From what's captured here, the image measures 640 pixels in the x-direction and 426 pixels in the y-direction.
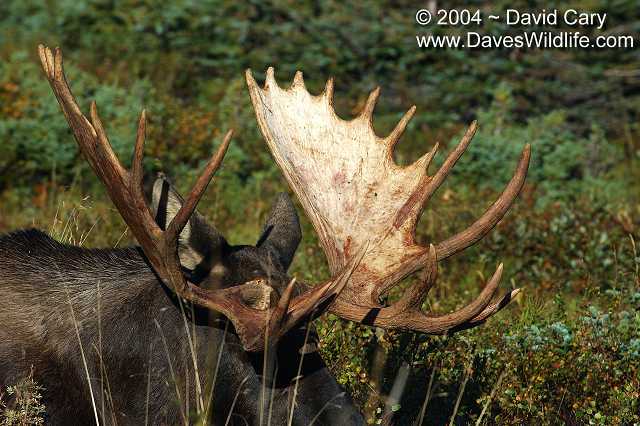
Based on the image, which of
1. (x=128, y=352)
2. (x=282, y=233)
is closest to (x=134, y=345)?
(x=128, y=352)

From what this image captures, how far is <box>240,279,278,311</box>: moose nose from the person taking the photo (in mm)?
3990

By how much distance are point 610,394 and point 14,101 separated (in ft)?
21.9

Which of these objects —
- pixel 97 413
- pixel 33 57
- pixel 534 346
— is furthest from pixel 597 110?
pixel 97 413

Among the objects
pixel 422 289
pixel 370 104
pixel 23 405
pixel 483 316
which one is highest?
pixel 370 104

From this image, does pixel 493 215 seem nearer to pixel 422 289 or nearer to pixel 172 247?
pixel 422 289

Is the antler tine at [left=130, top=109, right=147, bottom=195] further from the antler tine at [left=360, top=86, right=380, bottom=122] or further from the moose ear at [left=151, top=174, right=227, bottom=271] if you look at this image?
the antler tine at [left=360, top=86, right=380, bottom=122]

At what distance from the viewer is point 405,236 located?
450 centimetres

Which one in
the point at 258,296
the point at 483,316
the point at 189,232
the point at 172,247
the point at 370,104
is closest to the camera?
the point at 172,247

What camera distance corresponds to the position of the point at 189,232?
411cm

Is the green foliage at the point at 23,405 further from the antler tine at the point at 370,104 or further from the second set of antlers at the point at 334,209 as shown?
the antler tine at the point at 370,104

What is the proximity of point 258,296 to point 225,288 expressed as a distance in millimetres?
177

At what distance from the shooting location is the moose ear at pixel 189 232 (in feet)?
13.4

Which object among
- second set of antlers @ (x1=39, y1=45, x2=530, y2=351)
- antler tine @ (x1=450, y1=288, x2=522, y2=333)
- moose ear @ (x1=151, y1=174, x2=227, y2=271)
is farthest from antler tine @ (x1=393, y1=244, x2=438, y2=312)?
moose ear @ (x1=151, y1=174, x2=227, y2=271)

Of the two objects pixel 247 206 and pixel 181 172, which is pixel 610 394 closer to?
pixel 247 206
